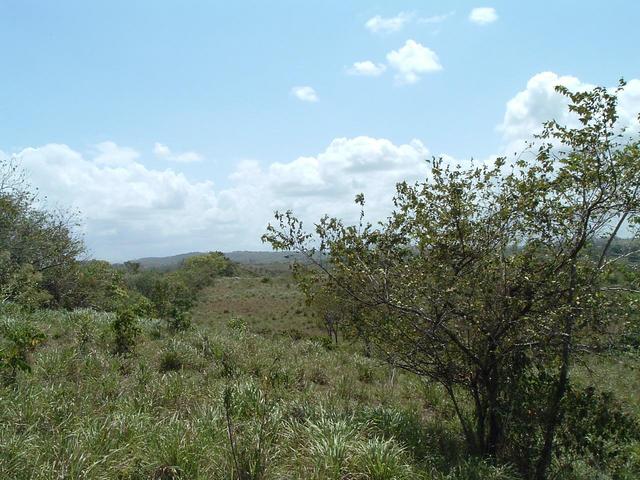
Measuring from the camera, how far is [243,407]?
5758 mm

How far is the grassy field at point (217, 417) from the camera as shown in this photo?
4.11 metres

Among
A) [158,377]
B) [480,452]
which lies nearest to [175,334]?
[158,377]

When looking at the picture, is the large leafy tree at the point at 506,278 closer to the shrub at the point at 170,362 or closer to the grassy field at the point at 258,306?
the shrub at the point at 170,362

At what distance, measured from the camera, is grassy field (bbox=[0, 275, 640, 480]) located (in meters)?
4.11

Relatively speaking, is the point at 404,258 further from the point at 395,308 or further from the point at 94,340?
the point at 94,340

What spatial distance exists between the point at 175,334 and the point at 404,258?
7.09m

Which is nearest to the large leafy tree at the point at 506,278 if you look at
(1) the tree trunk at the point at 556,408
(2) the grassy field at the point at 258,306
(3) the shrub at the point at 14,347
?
(1) the tree trunk at the point at 556,408

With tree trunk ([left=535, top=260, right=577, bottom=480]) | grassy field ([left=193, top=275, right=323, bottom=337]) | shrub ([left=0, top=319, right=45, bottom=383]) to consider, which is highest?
shrub ([left=0, top=319, right=45, bottom=383])

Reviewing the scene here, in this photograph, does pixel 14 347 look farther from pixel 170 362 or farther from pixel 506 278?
pixel 506 278

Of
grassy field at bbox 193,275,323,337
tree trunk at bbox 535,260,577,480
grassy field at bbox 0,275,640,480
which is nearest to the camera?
grassy field at bbox 0,275,640,480

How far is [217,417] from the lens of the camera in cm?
525

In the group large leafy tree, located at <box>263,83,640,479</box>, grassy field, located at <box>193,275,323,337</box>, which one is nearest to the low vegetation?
large leafy tree, located at <box>263,83,640,479</box>

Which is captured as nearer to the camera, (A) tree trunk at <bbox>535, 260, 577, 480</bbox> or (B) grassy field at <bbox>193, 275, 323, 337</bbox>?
(A) tree trunk at <bbox>535, 260, 577, 480</bbox>

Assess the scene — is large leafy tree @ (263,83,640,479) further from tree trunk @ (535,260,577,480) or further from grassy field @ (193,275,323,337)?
grassy field @ (193,275,323,337)
